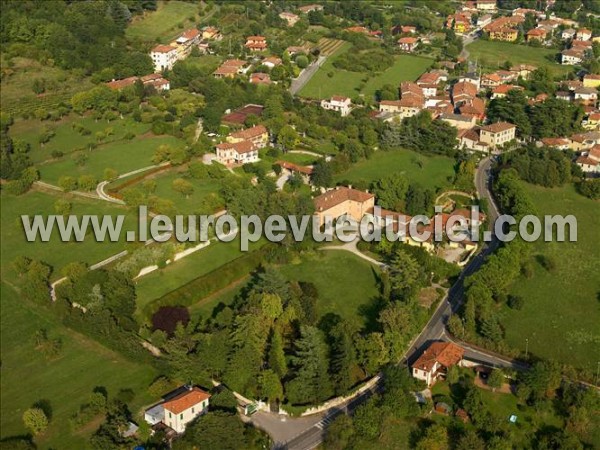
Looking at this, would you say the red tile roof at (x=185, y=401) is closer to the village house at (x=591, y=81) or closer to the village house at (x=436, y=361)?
the village house at (x=436, y=361)

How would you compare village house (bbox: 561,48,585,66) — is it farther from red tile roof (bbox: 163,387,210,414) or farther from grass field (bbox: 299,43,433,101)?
red tile roof (bbox: 163,387,210,414)

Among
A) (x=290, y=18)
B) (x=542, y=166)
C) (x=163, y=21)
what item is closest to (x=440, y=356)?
(x=542, y=166)

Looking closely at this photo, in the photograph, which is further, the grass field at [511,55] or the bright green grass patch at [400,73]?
the grass field at [511,55]

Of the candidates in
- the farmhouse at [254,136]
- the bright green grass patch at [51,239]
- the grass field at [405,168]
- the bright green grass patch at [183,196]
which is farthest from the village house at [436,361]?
the farmhouse at [254,136]

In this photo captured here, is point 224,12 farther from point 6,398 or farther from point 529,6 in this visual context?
point 6,398

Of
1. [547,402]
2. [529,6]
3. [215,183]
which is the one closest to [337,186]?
[215,183]

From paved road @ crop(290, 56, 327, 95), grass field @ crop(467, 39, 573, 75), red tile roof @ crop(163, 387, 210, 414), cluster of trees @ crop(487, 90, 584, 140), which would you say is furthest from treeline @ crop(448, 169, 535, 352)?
grass field @ crop(467, 39, 573, 75)
